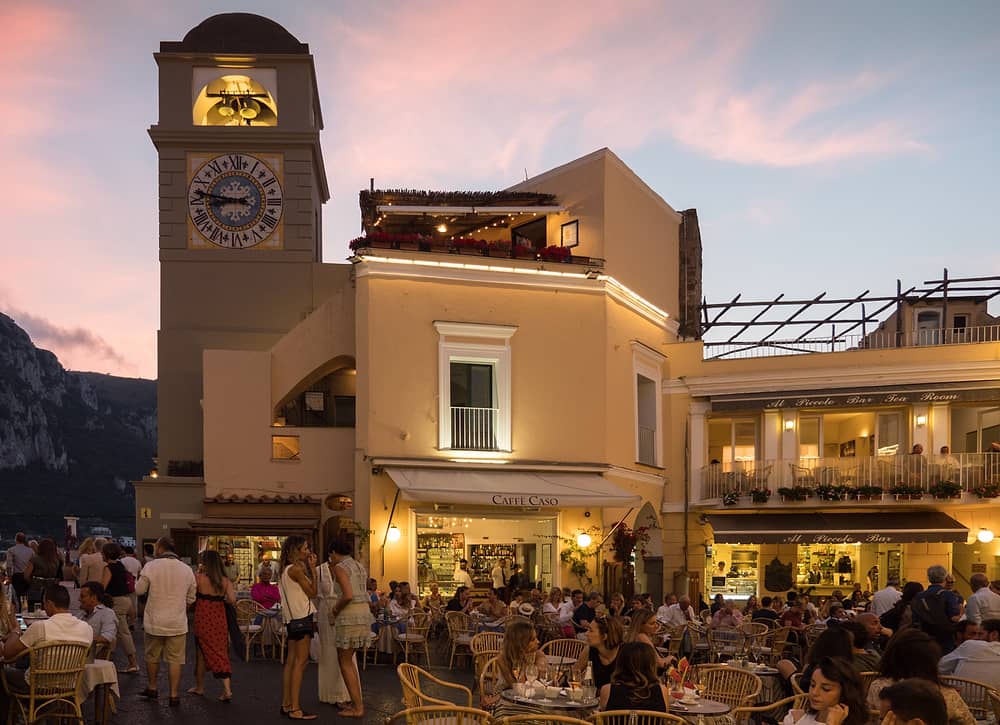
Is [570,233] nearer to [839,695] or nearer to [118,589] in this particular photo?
[118,589]

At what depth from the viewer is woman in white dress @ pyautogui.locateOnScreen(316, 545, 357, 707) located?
405 inches

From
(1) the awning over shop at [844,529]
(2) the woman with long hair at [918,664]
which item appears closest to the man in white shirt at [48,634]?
(2) the woman with long hair at [918,664]

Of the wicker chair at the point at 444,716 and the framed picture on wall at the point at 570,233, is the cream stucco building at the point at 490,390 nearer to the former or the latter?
the framed picture on wall at the point at 570,233

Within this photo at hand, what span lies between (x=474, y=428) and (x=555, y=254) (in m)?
4.03

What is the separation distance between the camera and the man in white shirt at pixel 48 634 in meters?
8.58

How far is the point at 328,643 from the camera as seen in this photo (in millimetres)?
10594

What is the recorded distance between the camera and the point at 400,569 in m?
19.8

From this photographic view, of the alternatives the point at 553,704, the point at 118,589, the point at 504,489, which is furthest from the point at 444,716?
the point at 504,489

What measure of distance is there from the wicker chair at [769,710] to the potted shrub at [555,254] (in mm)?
12981

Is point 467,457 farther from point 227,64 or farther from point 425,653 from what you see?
point 227,64

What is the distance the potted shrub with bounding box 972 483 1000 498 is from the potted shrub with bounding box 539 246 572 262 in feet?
32.0

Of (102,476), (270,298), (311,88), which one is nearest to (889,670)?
(270,298)

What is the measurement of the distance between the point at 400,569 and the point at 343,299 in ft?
18.8

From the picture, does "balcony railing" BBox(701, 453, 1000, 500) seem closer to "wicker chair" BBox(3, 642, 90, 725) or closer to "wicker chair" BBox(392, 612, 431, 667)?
"wicker chair" BBox(392, 612, 431, 667)
